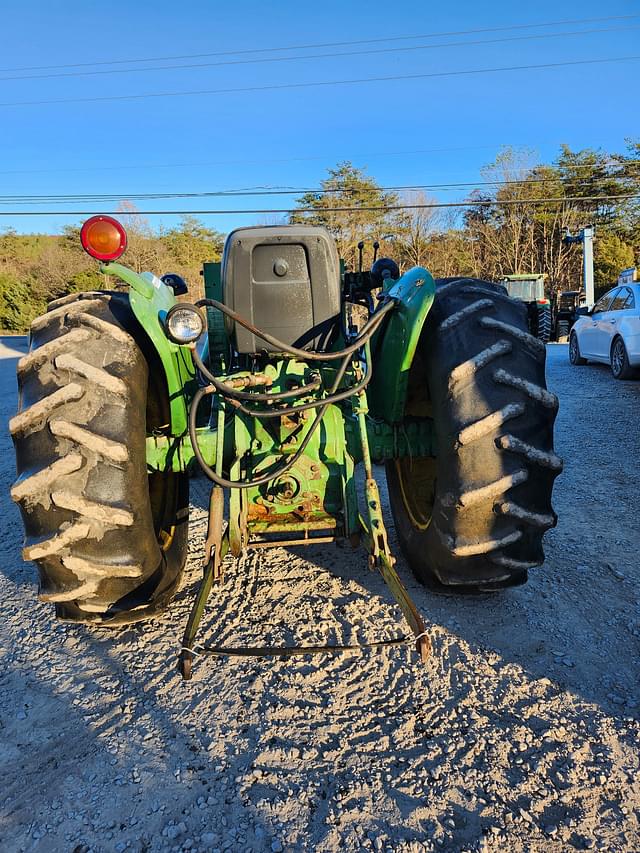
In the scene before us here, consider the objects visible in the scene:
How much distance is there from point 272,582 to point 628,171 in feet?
120

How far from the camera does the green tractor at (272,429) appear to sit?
2.30 meters

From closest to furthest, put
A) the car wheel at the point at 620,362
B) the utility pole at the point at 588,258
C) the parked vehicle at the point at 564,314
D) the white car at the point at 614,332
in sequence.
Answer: the white car at the point at 614,332 < the car wheel at the point at 620,362 < the parked vehicle at the point at 564,314 < the utility pole at the point at 588,258

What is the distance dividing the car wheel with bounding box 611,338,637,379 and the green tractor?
7.51 metres

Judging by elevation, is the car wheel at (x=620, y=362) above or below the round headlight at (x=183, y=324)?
below

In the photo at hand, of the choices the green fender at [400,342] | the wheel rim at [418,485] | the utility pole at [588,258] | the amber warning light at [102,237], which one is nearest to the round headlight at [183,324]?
the amber warning light at [102,237]

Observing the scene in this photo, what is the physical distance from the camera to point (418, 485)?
3371 millimetres

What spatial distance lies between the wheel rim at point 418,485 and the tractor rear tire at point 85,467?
4.86ft

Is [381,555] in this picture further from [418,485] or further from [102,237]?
[102,237]

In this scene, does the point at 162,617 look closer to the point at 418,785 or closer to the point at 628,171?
the point at 418,785

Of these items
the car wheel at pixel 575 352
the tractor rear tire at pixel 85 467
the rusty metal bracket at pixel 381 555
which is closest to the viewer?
the rusty metal bracket at pixel 381 555

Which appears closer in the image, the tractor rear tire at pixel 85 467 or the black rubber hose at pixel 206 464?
the tractor rear tire at pixel 85 467

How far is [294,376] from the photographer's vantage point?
306 centimetres

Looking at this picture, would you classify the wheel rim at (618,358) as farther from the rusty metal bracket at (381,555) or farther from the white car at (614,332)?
the rusty metal bracket at (381,555)

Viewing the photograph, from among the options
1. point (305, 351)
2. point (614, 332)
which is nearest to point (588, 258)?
point (614, 332)
